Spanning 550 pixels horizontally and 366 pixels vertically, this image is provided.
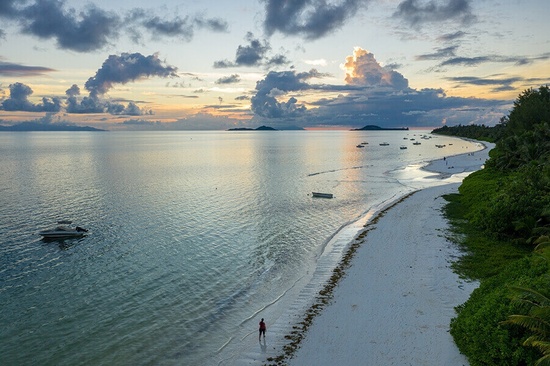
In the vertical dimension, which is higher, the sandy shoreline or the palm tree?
the palm tree

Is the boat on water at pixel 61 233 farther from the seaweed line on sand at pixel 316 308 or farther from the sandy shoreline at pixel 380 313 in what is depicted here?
the seaweed line on sand at pixel 316 308

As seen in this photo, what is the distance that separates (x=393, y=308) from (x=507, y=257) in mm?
14696

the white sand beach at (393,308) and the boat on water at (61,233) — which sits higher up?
the white sand beach at (393,308)

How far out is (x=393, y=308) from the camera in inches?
1062

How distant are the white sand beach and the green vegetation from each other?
1.61 metres

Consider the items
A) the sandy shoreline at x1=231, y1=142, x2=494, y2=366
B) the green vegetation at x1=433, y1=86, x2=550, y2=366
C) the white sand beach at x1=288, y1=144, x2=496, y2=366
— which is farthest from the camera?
the sandy shoreline at x1=231, y1=142, x2=494, y2=366

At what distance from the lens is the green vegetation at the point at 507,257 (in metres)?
17.2

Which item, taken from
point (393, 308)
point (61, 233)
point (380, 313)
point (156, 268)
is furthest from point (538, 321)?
point (61, 233)

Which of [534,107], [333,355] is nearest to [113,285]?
[333,355]

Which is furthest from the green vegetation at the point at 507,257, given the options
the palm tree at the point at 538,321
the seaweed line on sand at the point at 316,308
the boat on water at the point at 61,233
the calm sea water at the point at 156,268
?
the boat on water at the point at 61,233

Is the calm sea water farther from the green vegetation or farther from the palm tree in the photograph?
the palm tree

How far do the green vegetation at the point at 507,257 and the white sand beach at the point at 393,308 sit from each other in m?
1.61

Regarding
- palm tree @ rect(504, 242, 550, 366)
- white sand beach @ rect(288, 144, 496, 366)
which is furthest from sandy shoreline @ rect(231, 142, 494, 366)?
palm tree @ rect(504, 242, 550, 366)

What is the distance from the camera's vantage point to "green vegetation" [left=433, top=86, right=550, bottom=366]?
17188 mm
